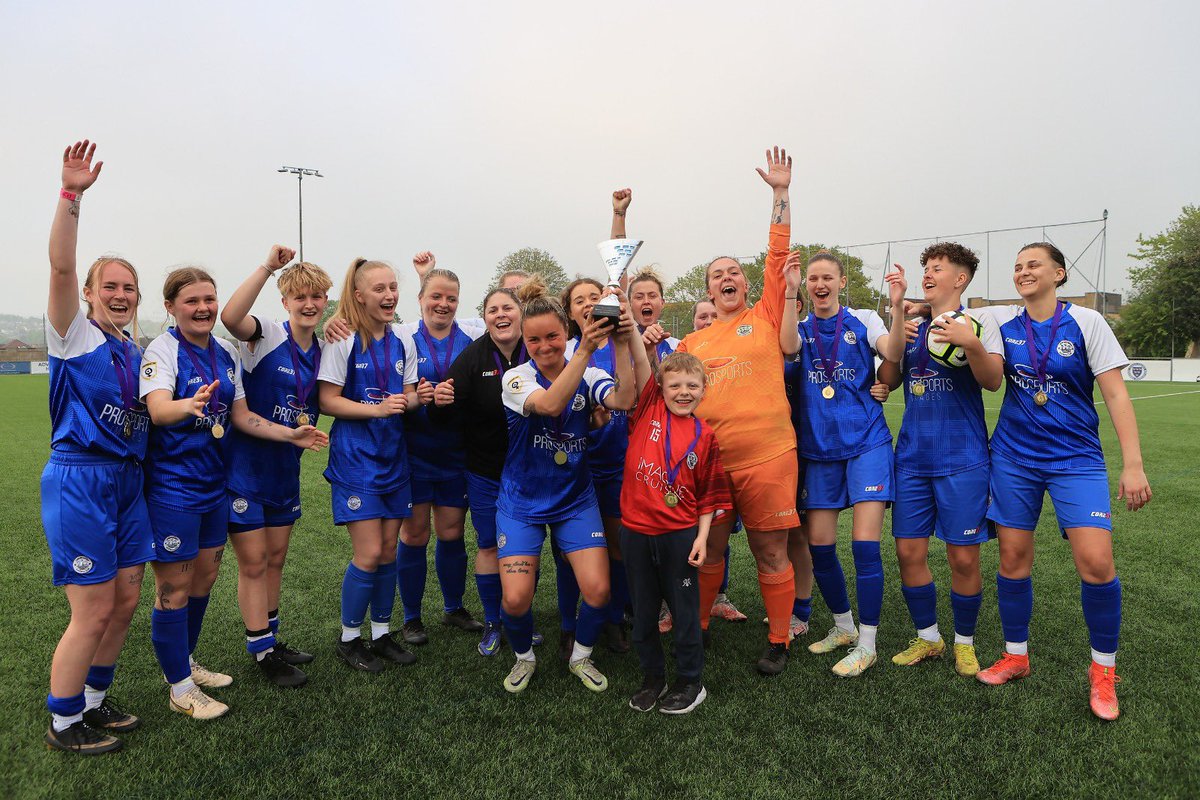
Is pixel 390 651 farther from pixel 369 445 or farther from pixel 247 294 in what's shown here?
pixel 247 294

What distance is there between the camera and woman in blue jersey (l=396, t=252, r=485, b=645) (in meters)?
4.02

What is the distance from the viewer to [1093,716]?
3055 millimetres

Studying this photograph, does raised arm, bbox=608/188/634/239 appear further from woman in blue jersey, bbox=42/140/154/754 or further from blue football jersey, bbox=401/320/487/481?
woman in blue jersey, bbox=42/140/154/754

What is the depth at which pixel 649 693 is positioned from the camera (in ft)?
10.6

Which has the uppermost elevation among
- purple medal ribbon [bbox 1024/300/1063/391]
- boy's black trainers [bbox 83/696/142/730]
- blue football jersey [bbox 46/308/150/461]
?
purple medal ribbon [bbox 1024/300/1063/391]

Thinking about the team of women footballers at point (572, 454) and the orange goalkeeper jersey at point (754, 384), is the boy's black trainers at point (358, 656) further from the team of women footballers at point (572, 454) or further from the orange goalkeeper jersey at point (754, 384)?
the orange goalkeeper jersey at point (754, 384)

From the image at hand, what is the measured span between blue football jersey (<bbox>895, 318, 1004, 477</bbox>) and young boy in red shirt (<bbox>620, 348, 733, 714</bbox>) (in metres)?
1.17

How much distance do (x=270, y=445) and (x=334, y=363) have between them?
53 cm

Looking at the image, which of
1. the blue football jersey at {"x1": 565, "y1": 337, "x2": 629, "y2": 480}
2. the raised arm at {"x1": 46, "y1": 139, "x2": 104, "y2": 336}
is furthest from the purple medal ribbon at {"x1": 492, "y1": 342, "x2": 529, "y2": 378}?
the raised arm at {"x1": 46, "y1": 139, "x2": 104, "y2": 336}

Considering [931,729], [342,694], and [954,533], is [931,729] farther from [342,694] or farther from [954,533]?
[342,694]

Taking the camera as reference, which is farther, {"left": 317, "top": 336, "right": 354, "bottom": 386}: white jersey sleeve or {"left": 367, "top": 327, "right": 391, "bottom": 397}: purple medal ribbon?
{"left": 367, "top": 327, "right": 391, "bottom": 397}: purple medal ribbon

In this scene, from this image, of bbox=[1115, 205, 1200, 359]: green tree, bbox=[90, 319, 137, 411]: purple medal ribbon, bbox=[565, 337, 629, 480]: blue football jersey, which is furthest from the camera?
bbox=[1115, 205, 1200, 359]: green tree

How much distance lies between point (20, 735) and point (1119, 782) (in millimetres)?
4470

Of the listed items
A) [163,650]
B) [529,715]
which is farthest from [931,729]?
[163,650]
